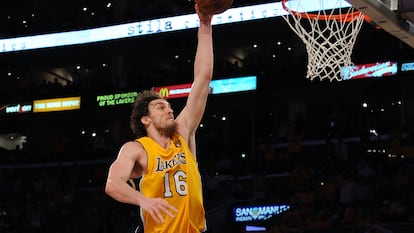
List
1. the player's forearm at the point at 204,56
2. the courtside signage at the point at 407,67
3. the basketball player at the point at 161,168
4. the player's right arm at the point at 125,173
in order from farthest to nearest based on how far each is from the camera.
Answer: the courtside signage at the point at 407,67, the player's forearm at the point at 204,56, the basketball player at the point at 161,168, the player's right arm at the point at 125,173

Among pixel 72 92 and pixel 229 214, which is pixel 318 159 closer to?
pixel 229 214

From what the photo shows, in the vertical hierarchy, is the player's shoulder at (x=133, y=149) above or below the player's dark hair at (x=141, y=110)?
below

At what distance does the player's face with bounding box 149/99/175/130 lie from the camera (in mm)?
3580

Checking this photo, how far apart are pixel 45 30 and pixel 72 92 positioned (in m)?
2.42

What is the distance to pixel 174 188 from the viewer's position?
3420mm

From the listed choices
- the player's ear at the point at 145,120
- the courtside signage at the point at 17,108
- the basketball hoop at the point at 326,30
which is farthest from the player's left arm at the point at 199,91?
the courtside signage at the point at 17,108

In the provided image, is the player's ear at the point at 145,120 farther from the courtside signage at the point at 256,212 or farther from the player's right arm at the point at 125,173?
the courtside signage at the point at 256,212

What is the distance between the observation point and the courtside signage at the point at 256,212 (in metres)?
12.9

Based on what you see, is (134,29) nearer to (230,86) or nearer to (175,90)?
(175,90)

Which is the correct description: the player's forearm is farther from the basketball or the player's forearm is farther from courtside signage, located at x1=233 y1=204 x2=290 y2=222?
courtside signage, located at x1=233 y1=204 x2=290 y2=222

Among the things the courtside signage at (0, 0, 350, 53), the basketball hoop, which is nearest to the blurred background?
the courtside signage at (0, 0, 350, 53)

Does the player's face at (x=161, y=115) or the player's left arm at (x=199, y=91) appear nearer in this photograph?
the player's face at (x=161, y=115)

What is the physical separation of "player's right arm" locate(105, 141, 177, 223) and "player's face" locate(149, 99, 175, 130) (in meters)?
0.17

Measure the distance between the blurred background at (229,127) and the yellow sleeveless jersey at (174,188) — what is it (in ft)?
18.5
